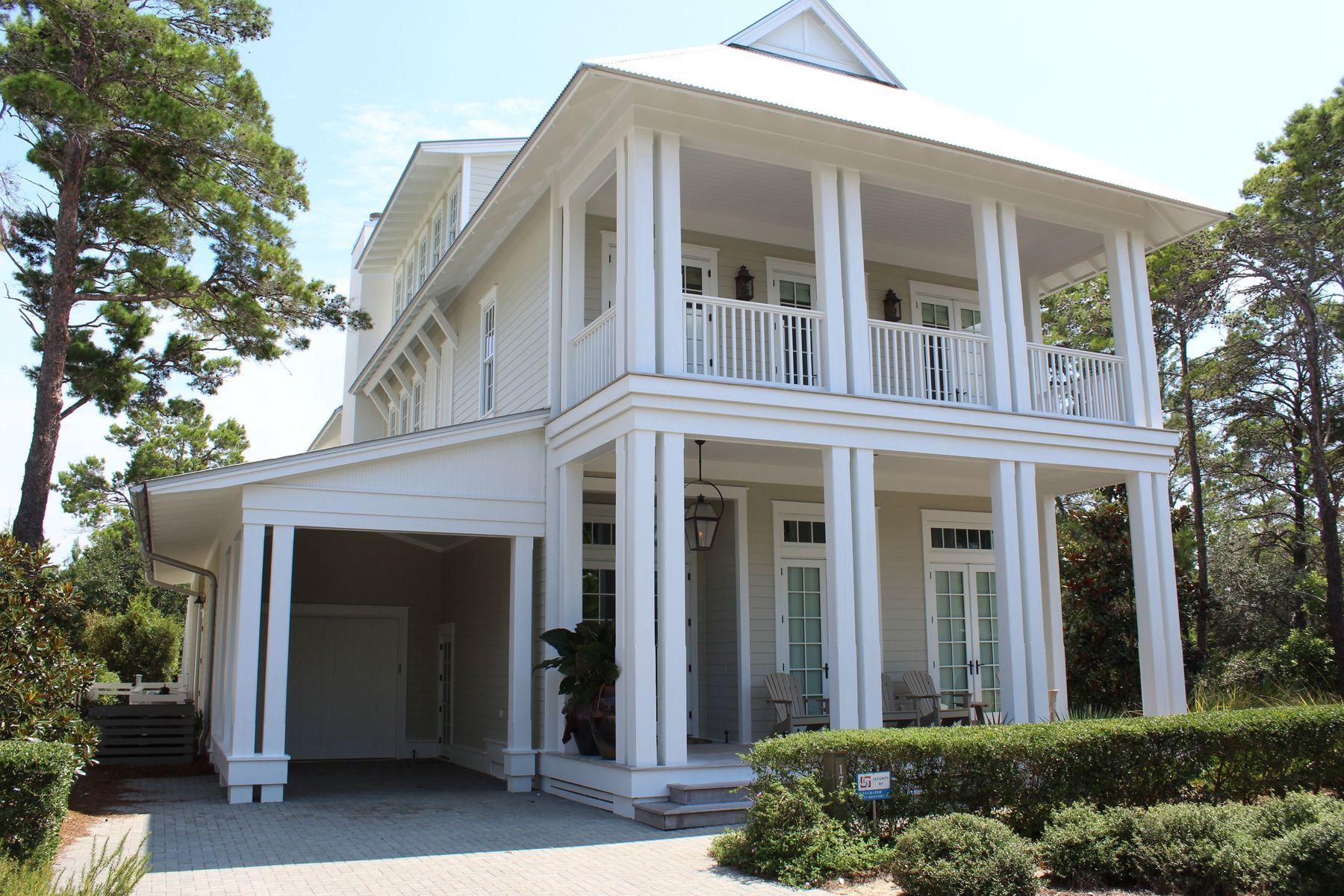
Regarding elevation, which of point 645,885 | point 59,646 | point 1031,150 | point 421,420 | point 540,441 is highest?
point 1031,150

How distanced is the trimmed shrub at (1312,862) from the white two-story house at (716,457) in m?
4.09

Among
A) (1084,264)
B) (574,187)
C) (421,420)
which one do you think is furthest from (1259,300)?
(421,420)

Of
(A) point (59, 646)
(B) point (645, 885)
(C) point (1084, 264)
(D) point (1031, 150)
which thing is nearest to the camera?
(B) point (645, 885)

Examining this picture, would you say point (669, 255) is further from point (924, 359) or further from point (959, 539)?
point (959, 539)

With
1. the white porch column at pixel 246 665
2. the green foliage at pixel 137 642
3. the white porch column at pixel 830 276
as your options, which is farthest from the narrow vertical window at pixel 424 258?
the green foliage at pixel 137 642

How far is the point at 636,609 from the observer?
927cm

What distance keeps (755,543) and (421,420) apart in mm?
8477

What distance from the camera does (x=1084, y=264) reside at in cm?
1454

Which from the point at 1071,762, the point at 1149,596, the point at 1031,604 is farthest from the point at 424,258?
the point at 1071,762

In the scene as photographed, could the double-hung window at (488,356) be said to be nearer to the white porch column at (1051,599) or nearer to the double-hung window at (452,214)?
the double-hung window at (452,214)

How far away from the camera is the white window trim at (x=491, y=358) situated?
1481 cm

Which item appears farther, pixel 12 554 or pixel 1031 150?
pixel 1031 150

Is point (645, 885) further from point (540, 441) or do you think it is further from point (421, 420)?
point (421, 420)

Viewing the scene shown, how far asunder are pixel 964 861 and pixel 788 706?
5.55 metres
